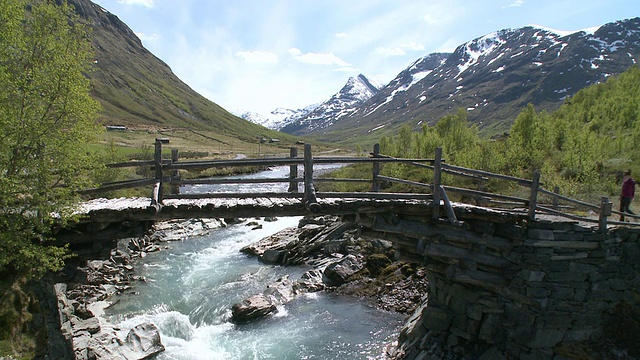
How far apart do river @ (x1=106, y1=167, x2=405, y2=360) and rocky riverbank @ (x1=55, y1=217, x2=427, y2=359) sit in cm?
64

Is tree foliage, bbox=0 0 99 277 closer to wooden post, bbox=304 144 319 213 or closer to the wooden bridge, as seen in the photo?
the wooden bridge

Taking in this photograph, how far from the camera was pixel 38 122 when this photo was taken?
28.1ft

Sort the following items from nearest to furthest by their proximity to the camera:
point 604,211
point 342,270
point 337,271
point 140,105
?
point 604,211 < point 337,271 < point 342,270 < point 140,105

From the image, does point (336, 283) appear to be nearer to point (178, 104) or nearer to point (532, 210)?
point (532, 210)

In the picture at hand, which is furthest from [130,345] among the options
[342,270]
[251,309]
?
[342,270]

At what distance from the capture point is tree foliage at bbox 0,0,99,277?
8273 millimetres

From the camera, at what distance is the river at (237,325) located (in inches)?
579

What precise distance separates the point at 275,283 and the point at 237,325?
4015 millimetres

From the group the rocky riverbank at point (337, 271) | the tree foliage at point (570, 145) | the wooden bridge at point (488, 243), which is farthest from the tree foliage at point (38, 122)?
the tree foliage at point (570, 145)

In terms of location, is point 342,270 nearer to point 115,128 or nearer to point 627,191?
point 627,191

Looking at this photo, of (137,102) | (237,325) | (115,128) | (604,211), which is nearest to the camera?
(604,211)

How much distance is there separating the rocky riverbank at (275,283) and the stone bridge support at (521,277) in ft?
11.0

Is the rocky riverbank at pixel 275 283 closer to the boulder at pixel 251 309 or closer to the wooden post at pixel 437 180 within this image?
the boulder at pixel 251 309

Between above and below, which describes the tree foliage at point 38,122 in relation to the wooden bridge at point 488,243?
above
